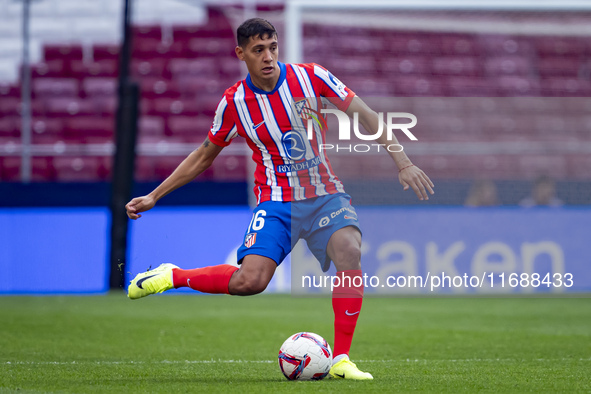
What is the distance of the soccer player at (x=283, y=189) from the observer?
489 cm

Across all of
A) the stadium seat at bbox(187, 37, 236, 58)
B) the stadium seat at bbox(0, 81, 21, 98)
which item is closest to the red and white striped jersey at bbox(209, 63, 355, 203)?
the stadium seat at bbox(187, 37, 236, 58)

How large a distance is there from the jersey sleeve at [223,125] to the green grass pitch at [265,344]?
1306 mm

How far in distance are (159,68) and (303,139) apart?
994cm

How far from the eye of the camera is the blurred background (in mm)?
10750

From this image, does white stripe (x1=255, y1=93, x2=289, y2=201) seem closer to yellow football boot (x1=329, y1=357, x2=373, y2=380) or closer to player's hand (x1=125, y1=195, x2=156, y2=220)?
player's hand (x1=125, y1=195, x2=156, y2=220)

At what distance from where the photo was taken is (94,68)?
48.4ft

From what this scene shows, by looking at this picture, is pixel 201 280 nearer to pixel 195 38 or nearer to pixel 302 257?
pixel 302 257

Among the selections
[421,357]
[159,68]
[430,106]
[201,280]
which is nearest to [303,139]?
[201,280]

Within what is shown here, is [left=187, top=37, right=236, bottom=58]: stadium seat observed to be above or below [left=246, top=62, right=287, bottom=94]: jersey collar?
above

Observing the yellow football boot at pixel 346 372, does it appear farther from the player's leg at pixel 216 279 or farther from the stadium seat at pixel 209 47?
the stadium seat at pixel 209 47

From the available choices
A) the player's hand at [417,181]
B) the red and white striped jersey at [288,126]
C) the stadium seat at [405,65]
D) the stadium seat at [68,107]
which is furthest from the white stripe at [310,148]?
the stadium seat at [68,107]

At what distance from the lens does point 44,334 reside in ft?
23.3

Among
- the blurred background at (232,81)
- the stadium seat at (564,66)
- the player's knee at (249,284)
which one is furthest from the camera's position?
the stadium seat at (564,66)

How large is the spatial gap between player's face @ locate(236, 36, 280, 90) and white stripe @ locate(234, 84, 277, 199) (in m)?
0.17
